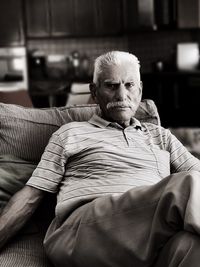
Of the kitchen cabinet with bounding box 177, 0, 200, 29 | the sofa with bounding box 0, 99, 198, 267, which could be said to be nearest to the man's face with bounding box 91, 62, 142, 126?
the sofa with bounding box 0, 99, 198, 267

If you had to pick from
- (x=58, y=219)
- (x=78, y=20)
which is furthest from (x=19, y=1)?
(x=58, y=219)

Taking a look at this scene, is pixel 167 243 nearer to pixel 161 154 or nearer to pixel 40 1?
pixel 161 154

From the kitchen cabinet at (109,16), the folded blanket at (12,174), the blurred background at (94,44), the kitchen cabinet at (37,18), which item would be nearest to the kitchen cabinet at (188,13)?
the blurred background at (94,44)

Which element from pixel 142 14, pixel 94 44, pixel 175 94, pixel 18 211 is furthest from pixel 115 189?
pixel 94 44

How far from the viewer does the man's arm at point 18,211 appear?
1.70m

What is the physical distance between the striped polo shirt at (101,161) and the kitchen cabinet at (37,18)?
5011mm

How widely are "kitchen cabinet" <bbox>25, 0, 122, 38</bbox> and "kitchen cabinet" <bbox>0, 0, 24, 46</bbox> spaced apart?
0.12 meters

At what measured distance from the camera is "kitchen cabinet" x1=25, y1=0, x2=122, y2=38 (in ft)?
22.1

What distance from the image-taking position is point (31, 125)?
210cm

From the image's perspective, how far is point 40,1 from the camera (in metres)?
6.71

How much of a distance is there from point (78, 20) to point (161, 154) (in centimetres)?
517

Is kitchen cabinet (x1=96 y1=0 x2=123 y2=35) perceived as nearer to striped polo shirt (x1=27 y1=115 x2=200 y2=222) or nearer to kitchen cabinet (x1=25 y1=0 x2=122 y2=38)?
kitchen cabinet (x1=25 y1=0 x2=122 y2=38)

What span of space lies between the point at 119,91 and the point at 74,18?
504 cm

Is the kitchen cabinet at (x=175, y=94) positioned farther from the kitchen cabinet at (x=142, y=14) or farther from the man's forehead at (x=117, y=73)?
the man's forehead at (x=117, y=73)
